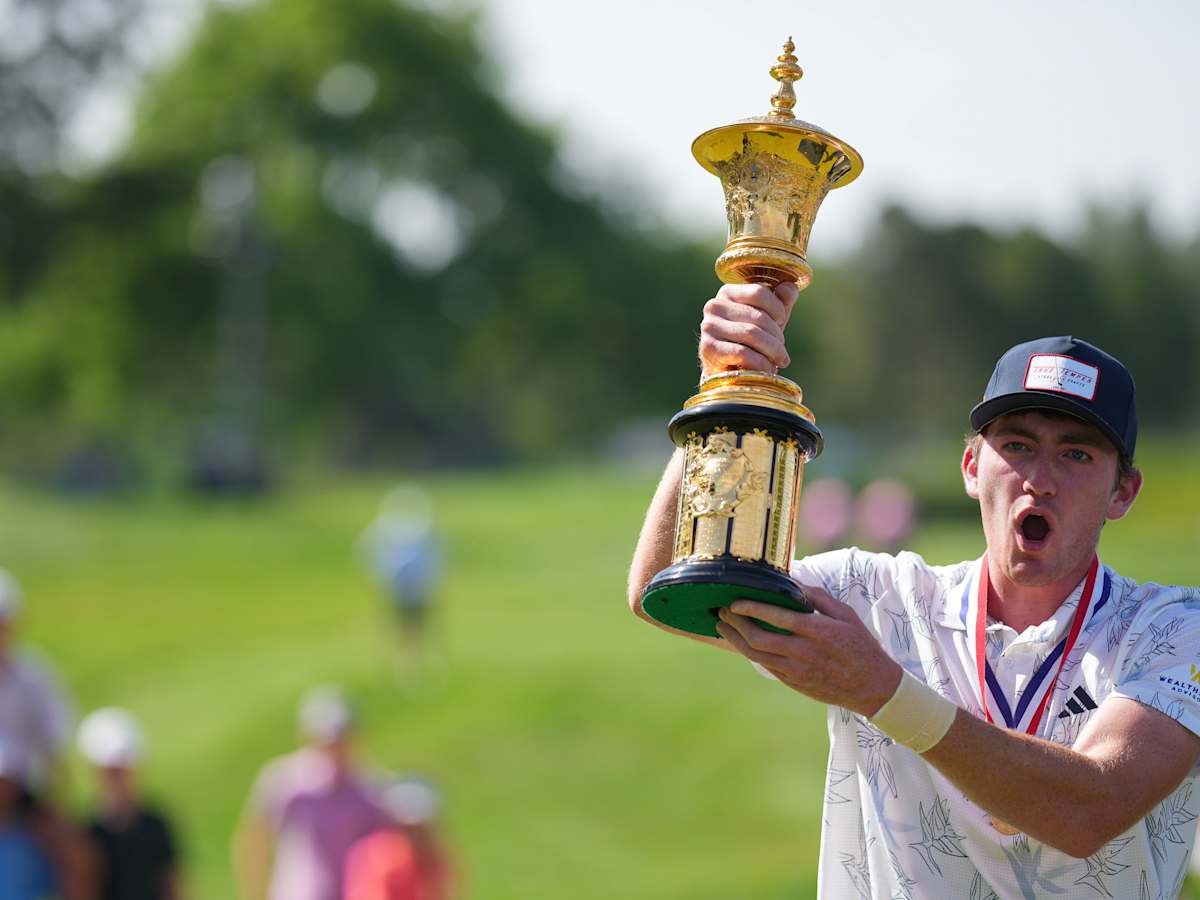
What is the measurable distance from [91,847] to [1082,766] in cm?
809

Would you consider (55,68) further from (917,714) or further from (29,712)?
(917,714)

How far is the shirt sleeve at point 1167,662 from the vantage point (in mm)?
2539

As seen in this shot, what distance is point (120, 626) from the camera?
26.2 meters

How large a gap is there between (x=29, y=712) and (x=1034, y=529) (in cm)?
804

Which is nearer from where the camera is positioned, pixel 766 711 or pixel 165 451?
pixel 766 711

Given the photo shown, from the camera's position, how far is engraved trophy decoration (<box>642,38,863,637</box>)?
105 inches

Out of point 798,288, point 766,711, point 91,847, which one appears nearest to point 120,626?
point 766,711

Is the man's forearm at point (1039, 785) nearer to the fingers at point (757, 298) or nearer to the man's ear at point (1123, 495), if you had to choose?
the man's ear at point (1123, 495)

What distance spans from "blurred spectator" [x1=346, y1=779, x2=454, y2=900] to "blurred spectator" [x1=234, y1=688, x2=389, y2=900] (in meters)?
0.16

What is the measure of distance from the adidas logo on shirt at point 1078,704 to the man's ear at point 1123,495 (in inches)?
12.8

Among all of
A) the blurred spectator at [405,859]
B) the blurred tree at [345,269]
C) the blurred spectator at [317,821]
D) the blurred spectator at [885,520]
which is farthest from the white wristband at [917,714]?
the blurred tree at [345,269]

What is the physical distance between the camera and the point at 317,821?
994 centimetres

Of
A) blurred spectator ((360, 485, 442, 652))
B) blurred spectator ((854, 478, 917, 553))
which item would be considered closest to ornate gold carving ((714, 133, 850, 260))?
blurred spectator ((854, 478, 917, 553))

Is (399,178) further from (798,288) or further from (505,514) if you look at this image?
(798,288)
